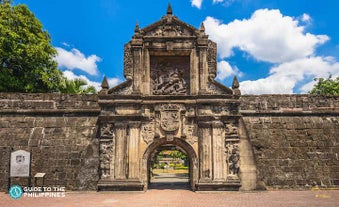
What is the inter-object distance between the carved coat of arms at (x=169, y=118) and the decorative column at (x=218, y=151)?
5.90 feet

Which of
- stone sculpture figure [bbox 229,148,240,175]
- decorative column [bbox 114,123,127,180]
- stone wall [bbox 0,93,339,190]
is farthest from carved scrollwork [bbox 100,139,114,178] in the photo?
stone sculpture figure [bbox 229,148,240,175]

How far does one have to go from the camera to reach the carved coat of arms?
522 inches

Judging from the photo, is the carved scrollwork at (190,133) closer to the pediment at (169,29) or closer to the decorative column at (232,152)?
the decorative column at (232,152)

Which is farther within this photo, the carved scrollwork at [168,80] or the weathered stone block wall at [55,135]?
the carved scrollwork at [168,80]

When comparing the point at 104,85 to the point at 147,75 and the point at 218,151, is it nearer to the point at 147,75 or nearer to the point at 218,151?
the point at 147,75

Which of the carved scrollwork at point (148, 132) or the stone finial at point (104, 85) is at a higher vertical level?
the stone finial at point (104, 85)

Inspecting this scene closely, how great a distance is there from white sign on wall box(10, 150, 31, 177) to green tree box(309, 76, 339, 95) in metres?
25.7

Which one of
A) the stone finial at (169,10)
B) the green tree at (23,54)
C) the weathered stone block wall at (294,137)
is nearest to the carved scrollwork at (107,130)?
the stone finial at (169,10)

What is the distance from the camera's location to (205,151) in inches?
512

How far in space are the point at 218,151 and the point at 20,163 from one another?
899cm

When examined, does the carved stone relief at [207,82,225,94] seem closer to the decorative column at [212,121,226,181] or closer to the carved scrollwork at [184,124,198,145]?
the decorative column at [212,121,226,181]

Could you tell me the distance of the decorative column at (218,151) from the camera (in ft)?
41.9

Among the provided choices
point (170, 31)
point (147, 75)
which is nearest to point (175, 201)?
point (147, 75)

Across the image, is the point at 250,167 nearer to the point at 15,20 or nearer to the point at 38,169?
the point at 38,169
